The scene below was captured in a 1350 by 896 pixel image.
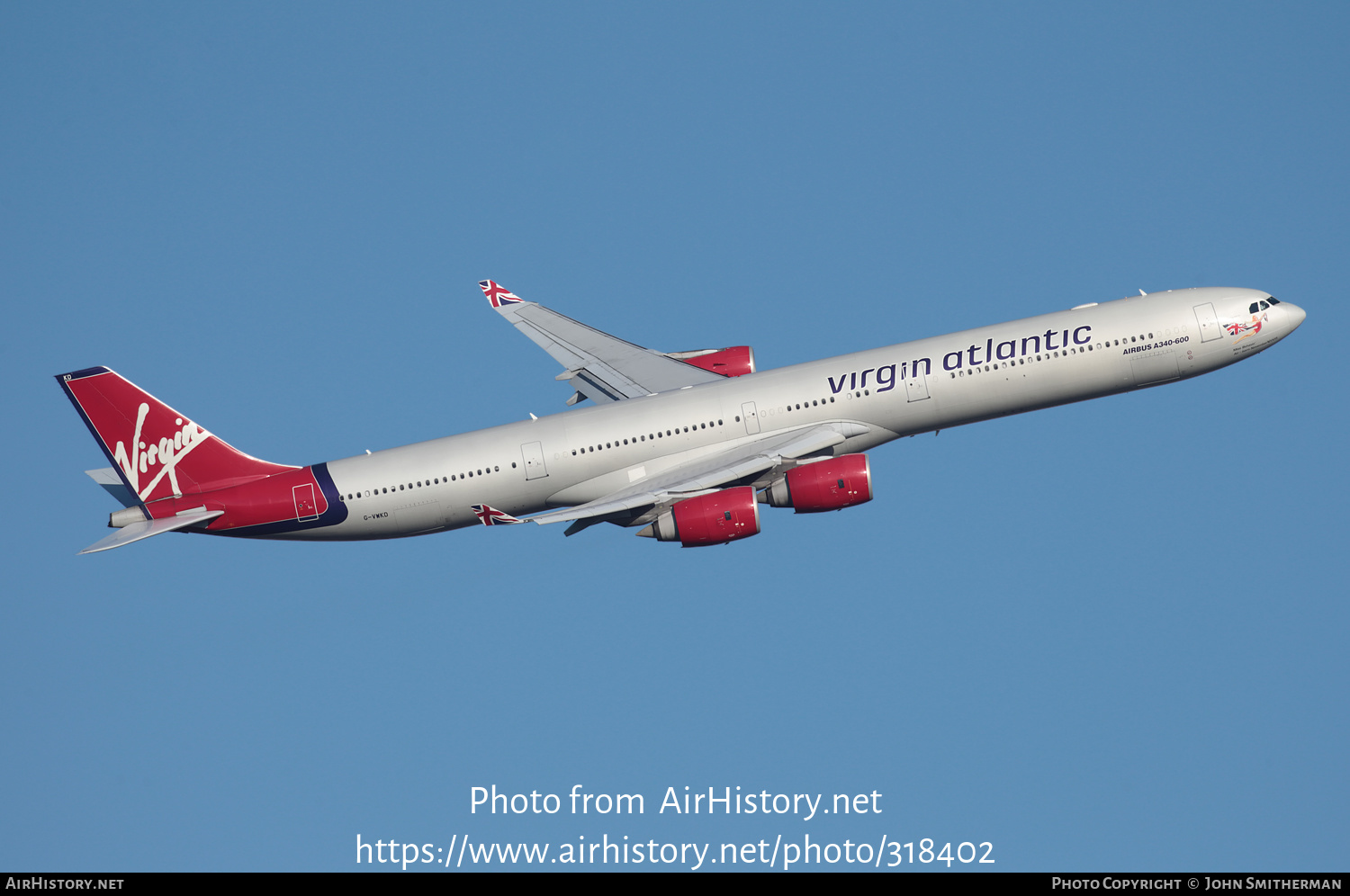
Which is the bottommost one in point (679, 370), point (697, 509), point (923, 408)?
point (697, 509)

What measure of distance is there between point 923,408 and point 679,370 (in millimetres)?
12126

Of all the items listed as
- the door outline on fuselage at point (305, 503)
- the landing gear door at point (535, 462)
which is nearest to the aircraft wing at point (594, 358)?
the landing gear door at point (535, 462)

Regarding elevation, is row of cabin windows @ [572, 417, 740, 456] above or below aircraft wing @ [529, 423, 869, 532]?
above

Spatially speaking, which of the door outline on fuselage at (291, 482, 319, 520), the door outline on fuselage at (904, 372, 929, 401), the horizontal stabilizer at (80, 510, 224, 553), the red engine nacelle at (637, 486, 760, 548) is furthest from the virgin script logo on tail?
the door outline on fuselage at (904, 372, 929, 401)

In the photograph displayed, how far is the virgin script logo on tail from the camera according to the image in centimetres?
5869

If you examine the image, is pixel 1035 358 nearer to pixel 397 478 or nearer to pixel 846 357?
pixel 846 357

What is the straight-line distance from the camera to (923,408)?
192ft

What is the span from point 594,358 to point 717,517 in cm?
1423

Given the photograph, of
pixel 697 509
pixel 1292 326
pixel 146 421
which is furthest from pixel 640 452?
pixel 1292 326

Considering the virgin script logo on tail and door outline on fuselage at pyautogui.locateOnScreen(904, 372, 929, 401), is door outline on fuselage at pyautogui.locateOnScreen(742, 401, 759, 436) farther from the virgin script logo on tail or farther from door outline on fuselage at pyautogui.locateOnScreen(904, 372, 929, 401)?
the virgin script logo on tail

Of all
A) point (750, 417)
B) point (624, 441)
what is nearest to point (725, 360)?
point (750, 417)

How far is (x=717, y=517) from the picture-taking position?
55500 millimetres

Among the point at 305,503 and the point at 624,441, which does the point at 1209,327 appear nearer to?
the point at 624,441

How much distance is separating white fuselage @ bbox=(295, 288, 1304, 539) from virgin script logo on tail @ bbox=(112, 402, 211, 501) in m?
6.28
